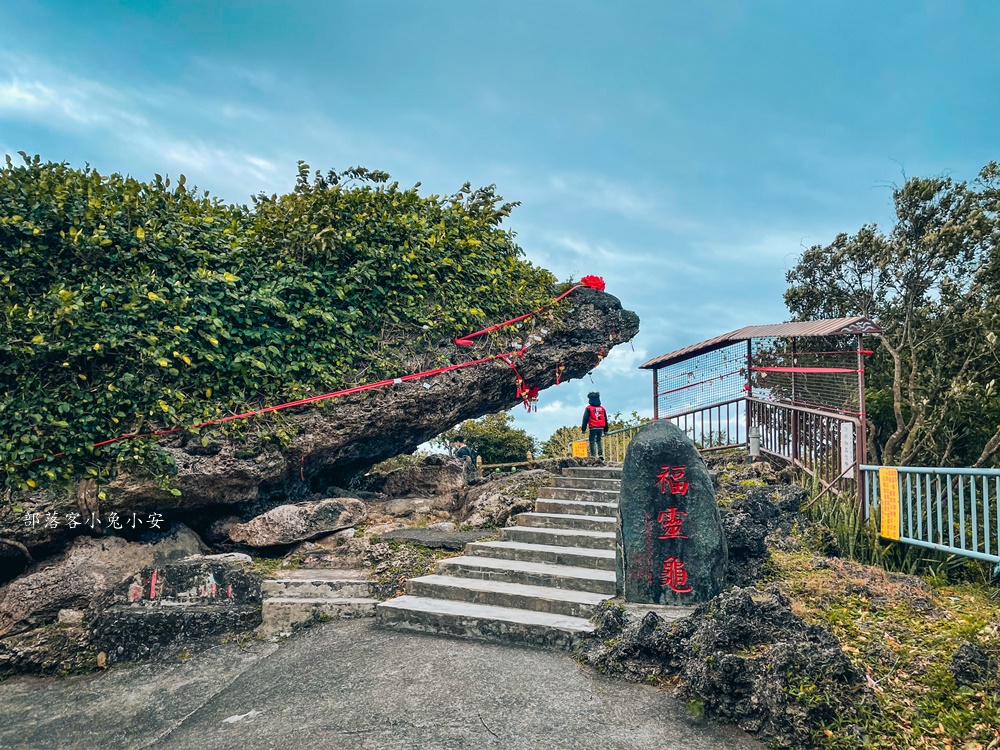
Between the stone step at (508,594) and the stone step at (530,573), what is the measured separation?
77 millimetres

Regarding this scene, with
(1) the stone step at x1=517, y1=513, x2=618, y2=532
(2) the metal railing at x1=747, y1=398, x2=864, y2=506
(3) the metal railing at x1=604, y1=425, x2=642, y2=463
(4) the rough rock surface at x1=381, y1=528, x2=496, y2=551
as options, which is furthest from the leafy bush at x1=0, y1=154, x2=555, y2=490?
(3) the metal railing at x1=604, y1=425, x2=642, y2=463

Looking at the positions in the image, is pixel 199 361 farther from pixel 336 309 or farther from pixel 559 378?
pixel 559 378

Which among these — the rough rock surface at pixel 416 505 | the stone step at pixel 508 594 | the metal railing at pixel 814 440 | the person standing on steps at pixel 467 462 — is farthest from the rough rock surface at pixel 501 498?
the metal railing at pixel 814 440

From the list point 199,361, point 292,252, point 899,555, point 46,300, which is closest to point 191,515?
point 199,361

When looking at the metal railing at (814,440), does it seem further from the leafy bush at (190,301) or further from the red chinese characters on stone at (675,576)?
the leafy bush at (190,301)

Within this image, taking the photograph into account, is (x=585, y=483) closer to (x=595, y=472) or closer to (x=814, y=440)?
(x=595, y=472)

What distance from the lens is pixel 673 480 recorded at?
601cm

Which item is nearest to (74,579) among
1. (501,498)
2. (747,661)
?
(501,498)

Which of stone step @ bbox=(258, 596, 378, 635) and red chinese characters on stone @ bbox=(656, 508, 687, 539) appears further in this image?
stone step @ bbox=(258, 596, 378, 635)

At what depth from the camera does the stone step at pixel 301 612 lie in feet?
22.1

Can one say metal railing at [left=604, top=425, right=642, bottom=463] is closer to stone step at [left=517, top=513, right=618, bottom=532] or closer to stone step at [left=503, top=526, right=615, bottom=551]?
stone step at [left=517, top=513, right=618, bottom=532]

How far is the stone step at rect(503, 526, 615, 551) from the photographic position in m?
8.27

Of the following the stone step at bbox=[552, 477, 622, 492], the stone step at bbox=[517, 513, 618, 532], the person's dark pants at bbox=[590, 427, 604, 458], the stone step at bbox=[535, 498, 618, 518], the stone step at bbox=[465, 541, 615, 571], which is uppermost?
the person's dark pants at bbox=[590, 427, 604, 458]

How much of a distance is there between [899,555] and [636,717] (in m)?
6.78
